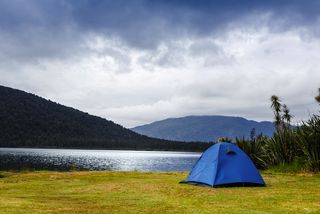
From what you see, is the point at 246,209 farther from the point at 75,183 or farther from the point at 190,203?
the point at 75,183

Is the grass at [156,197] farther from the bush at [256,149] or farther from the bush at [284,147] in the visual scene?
the bush at [256,149]

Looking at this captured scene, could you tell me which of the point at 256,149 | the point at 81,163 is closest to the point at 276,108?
the point at 256,149

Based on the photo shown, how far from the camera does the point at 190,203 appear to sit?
14.8 m

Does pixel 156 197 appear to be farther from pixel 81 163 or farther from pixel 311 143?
pixel 81 163

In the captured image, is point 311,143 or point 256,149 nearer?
point 311,143

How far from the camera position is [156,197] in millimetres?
16422

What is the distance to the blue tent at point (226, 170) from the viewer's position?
19781 mm

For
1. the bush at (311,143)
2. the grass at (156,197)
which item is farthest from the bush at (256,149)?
the grass at (156,197)

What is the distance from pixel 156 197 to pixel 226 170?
4.72 metres

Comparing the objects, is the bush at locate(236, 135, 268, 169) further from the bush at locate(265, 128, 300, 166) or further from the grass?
the grass

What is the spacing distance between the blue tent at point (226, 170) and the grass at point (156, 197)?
618 mm

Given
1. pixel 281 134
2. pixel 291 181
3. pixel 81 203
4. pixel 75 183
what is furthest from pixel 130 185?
pixel 281 134

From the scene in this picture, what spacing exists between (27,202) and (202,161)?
8.80 meters

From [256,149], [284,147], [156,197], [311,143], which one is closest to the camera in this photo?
[156,197]
